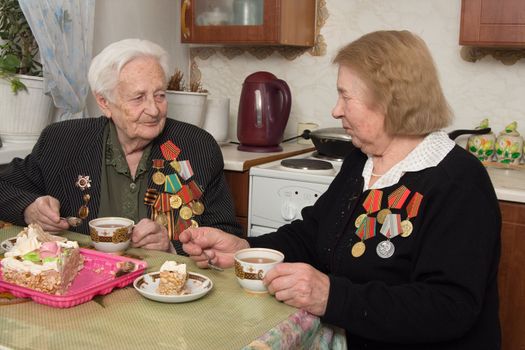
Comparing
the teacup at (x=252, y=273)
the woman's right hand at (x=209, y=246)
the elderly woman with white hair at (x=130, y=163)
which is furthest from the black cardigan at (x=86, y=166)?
the teacup at (x=252, y=273)

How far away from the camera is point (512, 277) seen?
6.57ft

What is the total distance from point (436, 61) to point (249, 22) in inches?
33.1

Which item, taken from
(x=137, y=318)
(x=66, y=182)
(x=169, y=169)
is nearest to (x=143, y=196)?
(x=169, y=169)

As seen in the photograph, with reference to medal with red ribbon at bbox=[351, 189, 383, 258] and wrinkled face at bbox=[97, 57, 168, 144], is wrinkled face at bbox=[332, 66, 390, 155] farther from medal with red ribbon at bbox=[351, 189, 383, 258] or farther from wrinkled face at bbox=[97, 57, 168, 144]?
wrinkled face at bbox=[97, 57, 168, 144]

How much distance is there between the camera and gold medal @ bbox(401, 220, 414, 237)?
4.02 ft

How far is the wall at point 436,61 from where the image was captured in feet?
8.18

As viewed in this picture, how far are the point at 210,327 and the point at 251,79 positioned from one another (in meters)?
1.76

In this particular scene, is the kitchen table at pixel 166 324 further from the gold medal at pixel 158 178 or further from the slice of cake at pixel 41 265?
the gold medal at pixel 158 178

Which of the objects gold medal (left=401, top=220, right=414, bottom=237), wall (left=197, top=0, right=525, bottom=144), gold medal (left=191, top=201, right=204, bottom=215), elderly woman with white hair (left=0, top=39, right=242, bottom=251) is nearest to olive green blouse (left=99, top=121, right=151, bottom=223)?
elderly woman with white hair (left=0, top=39, right=242, bottom=251)

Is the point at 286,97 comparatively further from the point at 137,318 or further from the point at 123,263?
the point at 137,318

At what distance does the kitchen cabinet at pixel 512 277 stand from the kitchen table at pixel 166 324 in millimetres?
1045

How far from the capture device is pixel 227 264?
4.31 ft

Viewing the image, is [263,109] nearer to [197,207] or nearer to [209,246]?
[197,207]

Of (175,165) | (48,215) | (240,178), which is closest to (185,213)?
(175,165)
